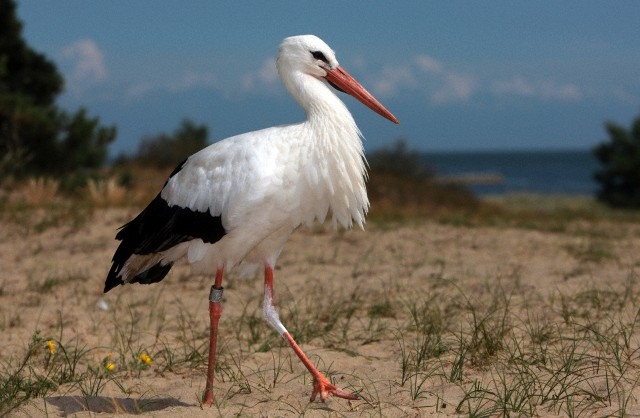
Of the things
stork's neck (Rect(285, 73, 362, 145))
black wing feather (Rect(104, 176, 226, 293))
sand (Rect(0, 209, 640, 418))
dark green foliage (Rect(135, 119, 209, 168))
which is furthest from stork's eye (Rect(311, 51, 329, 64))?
dark green foliage (Rect(135, 119, 209, 168))

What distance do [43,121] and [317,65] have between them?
12.2 metres

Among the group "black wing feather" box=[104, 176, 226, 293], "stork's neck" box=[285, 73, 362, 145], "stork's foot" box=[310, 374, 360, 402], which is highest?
"stork's neck" box=[285, 73, 362, 145]

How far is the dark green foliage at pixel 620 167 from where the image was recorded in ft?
84.6

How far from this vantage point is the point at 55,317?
613cm

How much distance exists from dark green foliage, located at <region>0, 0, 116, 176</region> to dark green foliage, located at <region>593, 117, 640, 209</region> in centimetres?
1592

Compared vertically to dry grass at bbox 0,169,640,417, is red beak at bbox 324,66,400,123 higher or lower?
higher

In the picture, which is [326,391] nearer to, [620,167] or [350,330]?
[350,330]

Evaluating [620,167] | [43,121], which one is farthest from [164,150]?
[620,167]

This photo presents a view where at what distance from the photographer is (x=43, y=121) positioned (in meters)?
15.6

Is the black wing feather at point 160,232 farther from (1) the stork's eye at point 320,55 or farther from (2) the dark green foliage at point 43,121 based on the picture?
(2) the dark green foliage at point 43,121

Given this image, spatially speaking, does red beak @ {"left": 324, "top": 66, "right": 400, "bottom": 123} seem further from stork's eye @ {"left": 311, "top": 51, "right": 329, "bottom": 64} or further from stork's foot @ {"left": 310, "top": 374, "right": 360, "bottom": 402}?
stork's foot @ {"left": 310, "top": 374, "right": 360, "bottom": 402}

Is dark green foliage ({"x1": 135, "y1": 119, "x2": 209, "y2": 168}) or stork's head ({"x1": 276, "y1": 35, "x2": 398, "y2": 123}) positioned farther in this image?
dark green foliage ({"x1": 135, "y1": 119, "x2": 209, "y2": 168})

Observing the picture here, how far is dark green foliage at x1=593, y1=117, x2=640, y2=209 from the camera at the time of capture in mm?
25781

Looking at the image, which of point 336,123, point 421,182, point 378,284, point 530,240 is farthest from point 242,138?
point 421,182
